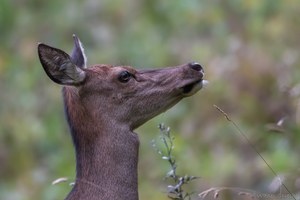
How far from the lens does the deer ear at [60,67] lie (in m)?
7.18

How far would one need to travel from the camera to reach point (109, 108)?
24.2ft

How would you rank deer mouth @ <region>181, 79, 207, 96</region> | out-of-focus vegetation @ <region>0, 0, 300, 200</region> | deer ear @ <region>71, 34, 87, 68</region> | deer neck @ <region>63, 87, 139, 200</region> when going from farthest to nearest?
out-of-focus vegetation @ <region>0, 0, 300, 200</region> < deer ear @ <region>71, 34, 87, 68</region> < deer mouth @ <region>181, 79, 207, 96</region> < deer neck @ <region>63, 87, 139, 200</region>

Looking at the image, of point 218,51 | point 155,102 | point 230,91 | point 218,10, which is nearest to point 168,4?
point 218,10

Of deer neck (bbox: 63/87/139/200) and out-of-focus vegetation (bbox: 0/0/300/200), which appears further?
out-of-focus vegetation (bbox: 0/0/300/200)

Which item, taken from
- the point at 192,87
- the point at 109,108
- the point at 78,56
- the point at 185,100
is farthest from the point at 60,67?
the point at 185,100

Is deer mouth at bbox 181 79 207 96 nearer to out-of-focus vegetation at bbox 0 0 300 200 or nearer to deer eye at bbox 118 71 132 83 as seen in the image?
deer eye at bbox 118 71 132 83

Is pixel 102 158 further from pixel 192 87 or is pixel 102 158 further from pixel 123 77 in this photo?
pixel 192 87

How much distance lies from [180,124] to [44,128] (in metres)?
1.27

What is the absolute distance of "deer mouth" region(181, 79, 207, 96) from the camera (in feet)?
24.5

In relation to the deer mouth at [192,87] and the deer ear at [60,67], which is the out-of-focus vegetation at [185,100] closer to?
the deer mouth at [192,87]

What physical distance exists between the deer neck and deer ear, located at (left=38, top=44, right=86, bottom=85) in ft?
0.47

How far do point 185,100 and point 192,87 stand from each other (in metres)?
4.58

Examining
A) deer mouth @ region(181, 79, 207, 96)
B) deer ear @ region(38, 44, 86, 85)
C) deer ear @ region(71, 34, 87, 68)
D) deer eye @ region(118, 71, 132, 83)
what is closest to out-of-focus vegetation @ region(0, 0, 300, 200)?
deer mouth @ region(181, 79, 207, 96)

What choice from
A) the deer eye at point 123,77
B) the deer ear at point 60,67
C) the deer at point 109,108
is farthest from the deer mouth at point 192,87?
the deer ear at point 60,67
